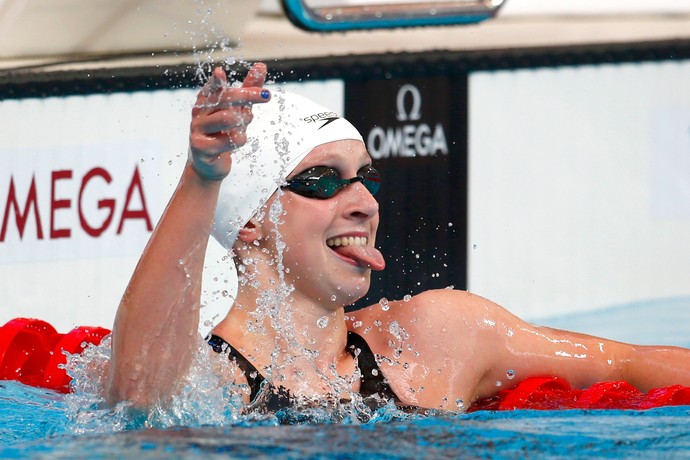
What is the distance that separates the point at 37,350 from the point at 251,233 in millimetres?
945

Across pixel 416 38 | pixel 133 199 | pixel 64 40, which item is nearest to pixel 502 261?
pixel 416 38

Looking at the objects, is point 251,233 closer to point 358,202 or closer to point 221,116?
point 358,202

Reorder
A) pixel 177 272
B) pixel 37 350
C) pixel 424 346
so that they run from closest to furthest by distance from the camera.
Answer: pixel 177 272 → pixel 424 346 → pixel 37 350

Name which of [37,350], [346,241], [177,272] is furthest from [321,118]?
[37,350]

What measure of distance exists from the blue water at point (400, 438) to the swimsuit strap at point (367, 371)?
0.12 metres

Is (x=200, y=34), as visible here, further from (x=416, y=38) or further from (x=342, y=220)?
(x=342, y=220)

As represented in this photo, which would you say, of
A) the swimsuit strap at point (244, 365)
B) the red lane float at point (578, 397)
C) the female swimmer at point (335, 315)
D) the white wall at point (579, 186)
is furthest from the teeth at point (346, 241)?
the white wall at point (579, 186)

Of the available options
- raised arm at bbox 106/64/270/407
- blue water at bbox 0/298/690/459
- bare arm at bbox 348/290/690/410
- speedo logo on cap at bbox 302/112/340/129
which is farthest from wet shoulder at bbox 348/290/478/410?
raised arm at bbox 106/64/270/407

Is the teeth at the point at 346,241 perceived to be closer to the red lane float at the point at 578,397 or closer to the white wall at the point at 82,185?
the red lane float at the point at 578,397

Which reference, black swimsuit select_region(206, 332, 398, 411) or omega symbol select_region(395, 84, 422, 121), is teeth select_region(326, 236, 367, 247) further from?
omega symbol select_region(395, 84, 422, 121)

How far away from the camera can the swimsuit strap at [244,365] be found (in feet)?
6.31

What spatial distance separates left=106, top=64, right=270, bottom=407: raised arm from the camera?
148 cm

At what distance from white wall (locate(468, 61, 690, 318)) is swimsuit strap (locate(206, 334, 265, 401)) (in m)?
1.58

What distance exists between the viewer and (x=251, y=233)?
205 centimetres
